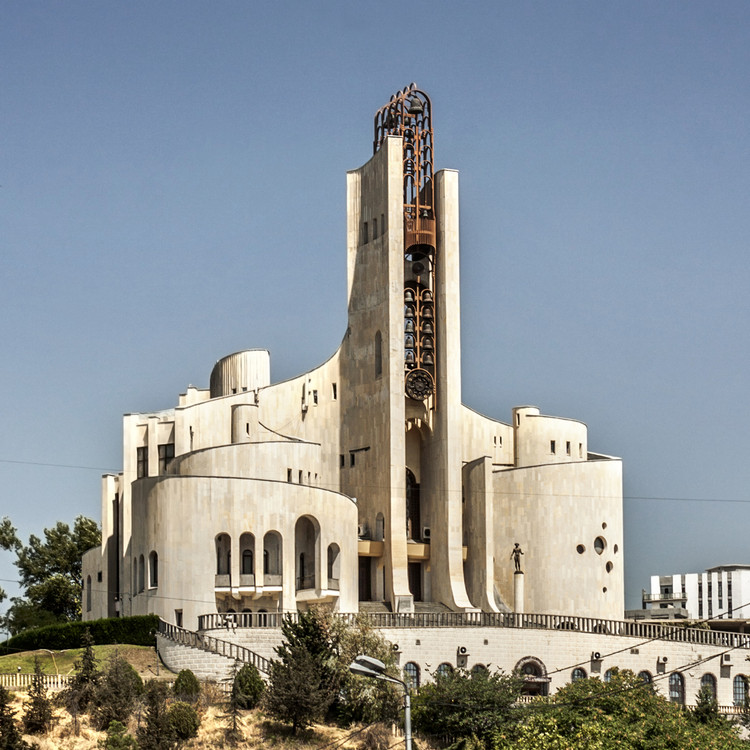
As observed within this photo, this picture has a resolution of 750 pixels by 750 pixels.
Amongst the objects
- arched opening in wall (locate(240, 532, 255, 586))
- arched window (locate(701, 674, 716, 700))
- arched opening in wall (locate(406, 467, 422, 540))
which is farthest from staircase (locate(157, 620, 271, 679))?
arched window (locate(701, 674, 716, 700))

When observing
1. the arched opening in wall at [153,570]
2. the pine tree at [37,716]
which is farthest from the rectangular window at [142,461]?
the pine tree at [37,716]

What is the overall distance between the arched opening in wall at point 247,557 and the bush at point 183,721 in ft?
49.9

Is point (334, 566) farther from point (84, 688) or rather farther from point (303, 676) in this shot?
point (84, 688)

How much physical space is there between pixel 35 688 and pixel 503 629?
23.0 meters

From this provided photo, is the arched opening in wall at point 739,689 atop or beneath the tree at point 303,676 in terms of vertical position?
beneath

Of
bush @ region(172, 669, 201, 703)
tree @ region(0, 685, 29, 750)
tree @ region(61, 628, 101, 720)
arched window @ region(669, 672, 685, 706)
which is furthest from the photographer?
arched window @ region(669, 672, 685, 706)

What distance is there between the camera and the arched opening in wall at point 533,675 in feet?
226

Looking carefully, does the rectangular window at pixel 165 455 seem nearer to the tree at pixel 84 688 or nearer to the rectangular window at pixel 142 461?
the rectangular window at pixel 142 461

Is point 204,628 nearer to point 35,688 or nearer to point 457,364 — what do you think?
point 35,688

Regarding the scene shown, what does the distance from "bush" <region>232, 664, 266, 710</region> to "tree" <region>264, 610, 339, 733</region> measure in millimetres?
547

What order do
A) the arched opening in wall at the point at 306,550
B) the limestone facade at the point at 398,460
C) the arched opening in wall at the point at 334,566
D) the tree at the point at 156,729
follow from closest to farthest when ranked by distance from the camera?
the tree at the point at 156,729
the arched opening in wall at the point at 306,550
the arched opening in wall at the point at 334,566
the limestone facade at the point at 398,460

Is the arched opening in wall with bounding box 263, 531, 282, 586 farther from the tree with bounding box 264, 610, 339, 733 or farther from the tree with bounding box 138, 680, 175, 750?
the tree with bounding box 138, 680, 175, 750

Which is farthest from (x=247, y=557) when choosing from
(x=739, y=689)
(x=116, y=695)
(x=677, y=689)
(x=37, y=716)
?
(x=739, y=689)

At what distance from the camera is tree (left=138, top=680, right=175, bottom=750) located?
53062 millimetres
